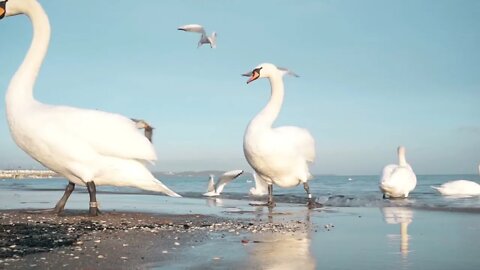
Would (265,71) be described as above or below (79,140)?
above

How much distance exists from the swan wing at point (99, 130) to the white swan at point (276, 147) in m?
4.90

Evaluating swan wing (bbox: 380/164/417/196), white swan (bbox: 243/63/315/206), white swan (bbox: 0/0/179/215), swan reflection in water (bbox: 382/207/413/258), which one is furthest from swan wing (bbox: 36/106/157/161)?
swan wing (bbox: 380/164/417/196)

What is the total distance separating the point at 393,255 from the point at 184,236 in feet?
8.78

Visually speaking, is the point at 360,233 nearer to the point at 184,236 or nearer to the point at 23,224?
the point at 184,236

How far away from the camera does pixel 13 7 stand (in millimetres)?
10703

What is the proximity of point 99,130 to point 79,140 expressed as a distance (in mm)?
347

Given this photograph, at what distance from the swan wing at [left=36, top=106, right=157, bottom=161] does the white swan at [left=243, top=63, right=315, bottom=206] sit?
4903mm

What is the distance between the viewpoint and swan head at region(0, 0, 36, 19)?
10531mm

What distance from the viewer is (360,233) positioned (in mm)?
8688

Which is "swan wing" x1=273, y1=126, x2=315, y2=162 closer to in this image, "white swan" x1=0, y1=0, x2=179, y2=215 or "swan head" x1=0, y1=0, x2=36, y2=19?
"white swan" x1=0, y1=0, x2=179, y2=215

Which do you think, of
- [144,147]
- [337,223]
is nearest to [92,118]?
[144,147]

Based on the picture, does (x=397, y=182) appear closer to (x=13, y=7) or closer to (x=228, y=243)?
(x=13, y=7)

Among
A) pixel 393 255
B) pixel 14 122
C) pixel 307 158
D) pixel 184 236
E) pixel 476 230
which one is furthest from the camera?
pixel 307 158

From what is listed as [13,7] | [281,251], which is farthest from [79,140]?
[281,251]
